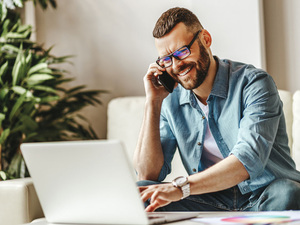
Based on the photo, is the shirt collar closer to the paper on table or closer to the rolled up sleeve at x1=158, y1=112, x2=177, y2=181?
the rolled up sleeve at x1=158, y1=112, x2=177, y2=181

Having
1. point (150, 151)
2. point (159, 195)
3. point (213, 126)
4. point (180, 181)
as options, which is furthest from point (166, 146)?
point (159, 195)

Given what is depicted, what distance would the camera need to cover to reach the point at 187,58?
184cm

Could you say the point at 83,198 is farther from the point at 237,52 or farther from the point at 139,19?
the point at 139,19

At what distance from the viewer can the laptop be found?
1088mm

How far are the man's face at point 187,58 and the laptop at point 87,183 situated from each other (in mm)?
686

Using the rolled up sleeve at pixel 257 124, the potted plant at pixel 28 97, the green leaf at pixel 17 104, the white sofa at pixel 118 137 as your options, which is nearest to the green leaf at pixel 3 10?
the potted plant at pixel 28 97

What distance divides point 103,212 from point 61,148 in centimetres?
19

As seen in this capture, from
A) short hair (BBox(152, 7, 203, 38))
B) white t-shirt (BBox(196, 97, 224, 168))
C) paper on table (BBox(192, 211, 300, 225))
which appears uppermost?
short hair (BBox(152, 7, 203, 38))

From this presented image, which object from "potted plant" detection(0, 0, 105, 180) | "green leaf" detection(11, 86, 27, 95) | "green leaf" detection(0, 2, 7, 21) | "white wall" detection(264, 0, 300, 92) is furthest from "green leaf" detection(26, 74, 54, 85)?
"white wall" detection(264, 0, 300, 92)

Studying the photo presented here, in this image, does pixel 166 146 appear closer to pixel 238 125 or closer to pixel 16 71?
pixel 238 125

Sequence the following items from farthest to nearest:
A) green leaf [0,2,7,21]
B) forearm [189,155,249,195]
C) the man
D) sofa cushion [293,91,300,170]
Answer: green leaf [0,2,7,21]
sofa cushion [293,91,300,170]
the man
forearm [189,155,249,195]

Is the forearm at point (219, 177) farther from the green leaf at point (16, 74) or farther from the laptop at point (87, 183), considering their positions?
the green leaf at point (16, 74)

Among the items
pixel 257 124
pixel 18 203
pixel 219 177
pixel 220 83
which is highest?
pixel 220 83

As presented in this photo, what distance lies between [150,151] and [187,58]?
404mm
